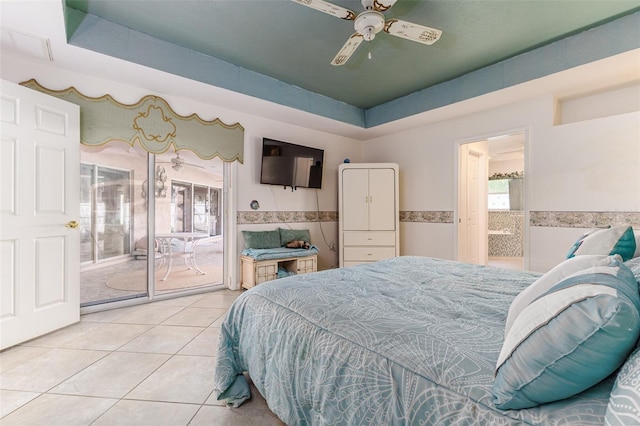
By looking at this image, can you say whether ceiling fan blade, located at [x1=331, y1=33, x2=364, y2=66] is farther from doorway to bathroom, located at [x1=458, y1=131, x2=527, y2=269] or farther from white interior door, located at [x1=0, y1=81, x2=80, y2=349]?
white interior door, located at [x1=0, y1=81, x2=80, y2=349]

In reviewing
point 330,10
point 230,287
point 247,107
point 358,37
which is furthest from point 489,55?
point 230,287

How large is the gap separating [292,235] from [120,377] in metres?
2.68

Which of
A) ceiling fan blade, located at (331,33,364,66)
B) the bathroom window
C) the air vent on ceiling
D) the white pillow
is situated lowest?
the white pillow

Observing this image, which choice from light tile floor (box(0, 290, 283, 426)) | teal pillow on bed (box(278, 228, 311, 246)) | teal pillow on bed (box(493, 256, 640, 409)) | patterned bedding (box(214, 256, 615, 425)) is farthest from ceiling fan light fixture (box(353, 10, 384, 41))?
teal pillow on bed (box(278, 228, 311, 246))

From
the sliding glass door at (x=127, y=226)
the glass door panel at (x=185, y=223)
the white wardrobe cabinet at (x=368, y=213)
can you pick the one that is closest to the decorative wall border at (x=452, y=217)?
the white wardrobe cabinet at (x=368, y=213)

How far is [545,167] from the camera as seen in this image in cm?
326

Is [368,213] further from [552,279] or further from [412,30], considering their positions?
[552,279]

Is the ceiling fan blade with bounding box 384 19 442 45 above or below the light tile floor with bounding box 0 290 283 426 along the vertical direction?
above

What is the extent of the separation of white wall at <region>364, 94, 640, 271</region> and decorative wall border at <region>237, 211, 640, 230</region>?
6 centimetres

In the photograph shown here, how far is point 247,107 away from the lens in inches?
147

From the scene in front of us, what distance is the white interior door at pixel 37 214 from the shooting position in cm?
222

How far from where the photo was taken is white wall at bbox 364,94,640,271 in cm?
281

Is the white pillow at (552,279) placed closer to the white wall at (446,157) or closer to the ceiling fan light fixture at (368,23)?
the ceiling fan light fixture at (368,23)

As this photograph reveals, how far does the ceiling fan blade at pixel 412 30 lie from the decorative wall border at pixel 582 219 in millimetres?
2432
